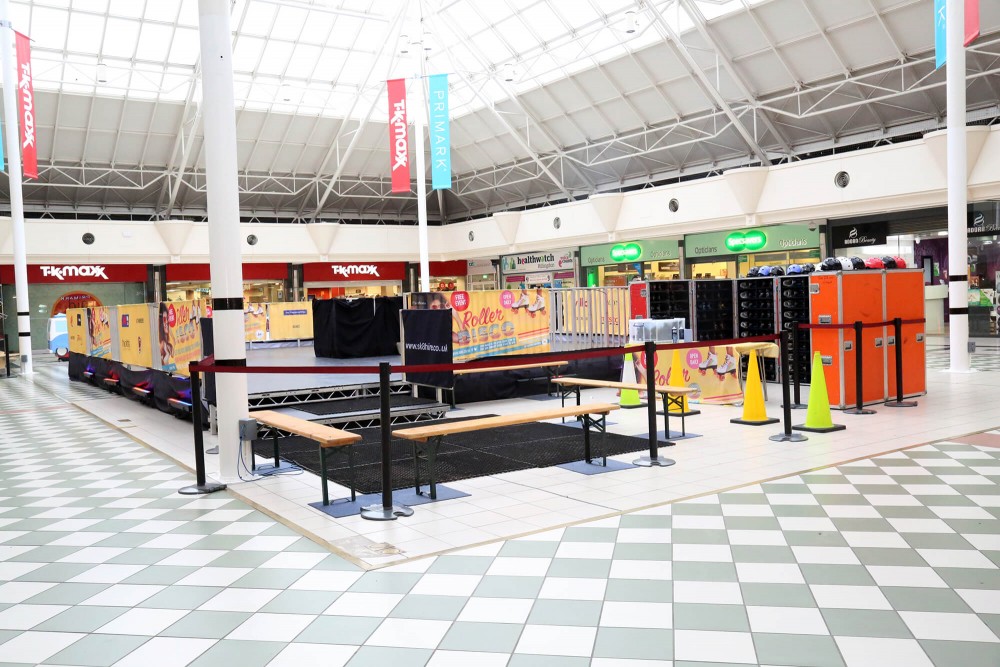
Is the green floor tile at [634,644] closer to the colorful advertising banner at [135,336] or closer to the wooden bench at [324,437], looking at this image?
the wooden bench at [324,437]

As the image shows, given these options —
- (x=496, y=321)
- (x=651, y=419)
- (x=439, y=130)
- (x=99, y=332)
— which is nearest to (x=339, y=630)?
(x=651, y=419)

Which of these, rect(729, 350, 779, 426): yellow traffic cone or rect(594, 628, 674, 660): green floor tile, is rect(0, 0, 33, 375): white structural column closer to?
rect(729, 350, 779, 426): yellow traffic cone

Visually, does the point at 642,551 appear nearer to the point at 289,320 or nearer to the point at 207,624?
the point at 207,624

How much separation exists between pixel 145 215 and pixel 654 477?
29728 millimetres

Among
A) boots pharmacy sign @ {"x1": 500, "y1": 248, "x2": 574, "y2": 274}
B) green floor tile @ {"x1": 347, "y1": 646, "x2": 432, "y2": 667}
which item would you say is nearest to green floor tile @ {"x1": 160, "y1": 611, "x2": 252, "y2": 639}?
green floor tile @ {"x1": 347, "y1": 646, "x2": 432, "y2": 667}

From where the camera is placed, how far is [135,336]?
1434cm

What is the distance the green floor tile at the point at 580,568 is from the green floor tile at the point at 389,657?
1.17 metres

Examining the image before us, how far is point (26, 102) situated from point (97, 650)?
1933 centimetres

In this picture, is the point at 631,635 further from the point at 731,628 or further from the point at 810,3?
the point at 810,3

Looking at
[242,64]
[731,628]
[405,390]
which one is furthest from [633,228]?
[731,628]

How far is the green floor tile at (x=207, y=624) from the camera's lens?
12.7 feet

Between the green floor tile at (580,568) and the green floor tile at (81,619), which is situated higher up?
the green floor tile at (580,568)

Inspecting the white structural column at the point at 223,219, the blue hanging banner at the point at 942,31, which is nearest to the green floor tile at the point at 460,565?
the white structural column at the point at 223,219

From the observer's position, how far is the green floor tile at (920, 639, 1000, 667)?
3.25m
